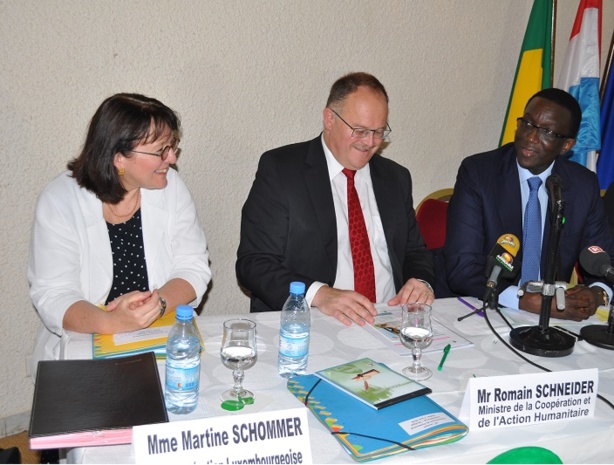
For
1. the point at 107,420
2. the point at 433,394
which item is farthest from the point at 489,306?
the point at 107,420

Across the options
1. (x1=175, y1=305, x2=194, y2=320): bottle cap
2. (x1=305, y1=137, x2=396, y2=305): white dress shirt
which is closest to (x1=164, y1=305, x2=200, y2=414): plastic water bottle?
(x1=175, y1=305, x2=194, y2=320): bottle cap

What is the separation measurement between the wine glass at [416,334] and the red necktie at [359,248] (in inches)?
31.7

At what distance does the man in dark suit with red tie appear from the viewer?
2477mm

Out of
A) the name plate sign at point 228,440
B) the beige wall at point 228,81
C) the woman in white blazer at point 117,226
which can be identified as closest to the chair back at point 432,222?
the beige wall at point 228,81

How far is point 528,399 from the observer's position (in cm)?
148

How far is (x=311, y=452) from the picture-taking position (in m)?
1.31

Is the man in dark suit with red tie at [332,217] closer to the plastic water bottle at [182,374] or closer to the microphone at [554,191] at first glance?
the microphone at [554,191]

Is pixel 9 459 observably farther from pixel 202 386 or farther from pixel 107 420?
pixel 202 386

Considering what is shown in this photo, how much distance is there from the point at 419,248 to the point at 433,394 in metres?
1.26

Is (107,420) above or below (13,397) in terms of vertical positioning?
above

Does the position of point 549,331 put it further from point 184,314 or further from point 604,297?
point 184,314

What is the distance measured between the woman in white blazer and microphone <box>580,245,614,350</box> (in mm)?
1298

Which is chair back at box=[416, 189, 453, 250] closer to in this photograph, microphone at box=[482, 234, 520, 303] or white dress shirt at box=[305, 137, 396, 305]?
white dress shirt at box=[305, 137, 396, 305]

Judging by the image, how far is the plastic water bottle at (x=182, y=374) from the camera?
4.65 feet
